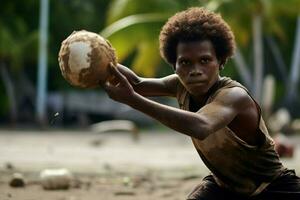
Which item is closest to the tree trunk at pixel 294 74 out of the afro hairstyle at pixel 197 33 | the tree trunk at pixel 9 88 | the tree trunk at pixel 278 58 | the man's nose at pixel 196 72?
the tree trunk at pixel 278 58

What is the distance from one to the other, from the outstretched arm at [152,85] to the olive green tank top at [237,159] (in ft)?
1.10

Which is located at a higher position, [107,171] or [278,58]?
[278,58]

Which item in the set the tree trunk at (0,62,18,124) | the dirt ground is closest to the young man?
the dirt ground

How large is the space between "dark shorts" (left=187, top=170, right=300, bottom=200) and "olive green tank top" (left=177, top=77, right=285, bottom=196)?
3 centimetres

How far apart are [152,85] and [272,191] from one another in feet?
3.40

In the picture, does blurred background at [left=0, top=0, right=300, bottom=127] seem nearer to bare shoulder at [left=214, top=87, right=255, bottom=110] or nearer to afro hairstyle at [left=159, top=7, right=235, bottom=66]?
afro hairstyle at [left=159, top=7, right=235, bottom=66]

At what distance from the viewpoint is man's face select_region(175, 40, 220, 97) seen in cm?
367

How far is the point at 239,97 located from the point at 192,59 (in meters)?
0.33

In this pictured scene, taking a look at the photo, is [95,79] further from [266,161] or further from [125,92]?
[266,161]

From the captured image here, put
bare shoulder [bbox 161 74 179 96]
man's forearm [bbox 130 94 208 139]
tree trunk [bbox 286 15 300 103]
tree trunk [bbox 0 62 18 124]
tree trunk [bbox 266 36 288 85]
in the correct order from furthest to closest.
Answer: tree trunk [bbox 266 36 288 85]
tree trunk [bbox 0 62 18 124]
tree trunk [bbox 286 15 300 103]
bare shoulder [bbox 161 74 179 96]
man's forearm [bbox 130 94 208 139]

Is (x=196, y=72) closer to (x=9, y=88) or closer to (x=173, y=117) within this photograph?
(x=173, y=117)

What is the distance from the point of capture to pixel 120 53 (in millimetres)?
20266

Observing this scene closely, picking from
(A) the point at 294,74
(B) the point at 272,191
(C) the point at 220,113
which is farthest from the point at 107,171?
(A) the point at 294,74

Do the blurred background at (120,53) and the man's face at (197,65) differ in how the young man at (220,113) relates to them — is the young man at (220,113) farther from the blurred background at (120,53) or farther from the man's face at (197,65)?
the blurred background at (120,53)
